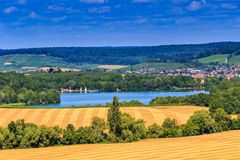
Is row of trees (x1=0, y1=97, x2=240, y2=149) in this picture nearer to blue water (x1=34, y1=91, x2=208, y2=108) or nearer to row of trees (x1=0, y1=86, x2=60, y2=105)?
blue water (x1=34, y1=91, x2=208, y2=108)

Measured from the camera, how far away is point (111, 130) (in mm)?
73500

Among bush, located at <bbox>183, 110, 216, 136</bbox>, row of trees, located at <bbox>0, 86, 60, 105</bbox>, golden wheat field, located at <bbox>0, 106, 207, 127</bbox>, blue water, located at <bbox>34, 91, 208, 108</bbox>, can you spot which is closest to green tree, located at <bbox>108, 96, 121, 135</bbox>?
bush, located at <bbox>183, 110, 216, 136</bbox>

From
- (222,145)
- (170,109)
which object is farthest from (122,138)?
(170,109)

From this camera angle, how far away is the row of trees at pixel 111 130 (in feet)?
222

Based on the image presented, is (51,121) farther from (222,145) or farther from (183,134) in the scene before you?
(222,145)

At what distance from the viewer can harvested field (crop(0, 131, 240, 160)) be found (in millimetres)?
52438

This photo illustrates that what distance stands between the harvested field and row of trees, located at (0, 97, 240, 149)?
726 centimetres

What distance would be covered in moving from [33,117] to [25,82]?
10211cm

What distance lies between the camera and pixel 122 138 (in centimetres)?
7156

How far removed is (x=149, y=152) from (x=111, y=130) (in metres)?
18.5

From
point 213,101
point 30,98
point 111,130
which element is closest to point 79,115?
point 111,130

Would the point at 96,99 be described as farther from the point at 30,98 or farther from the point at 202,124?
the point at 202,124

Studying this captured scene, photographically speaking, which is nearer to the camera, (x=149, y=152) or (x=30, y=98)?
(x=149, y=152)

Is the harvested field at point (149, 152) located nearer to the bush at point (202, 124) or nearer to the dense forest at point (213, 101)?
the bush at point (202, 124)
